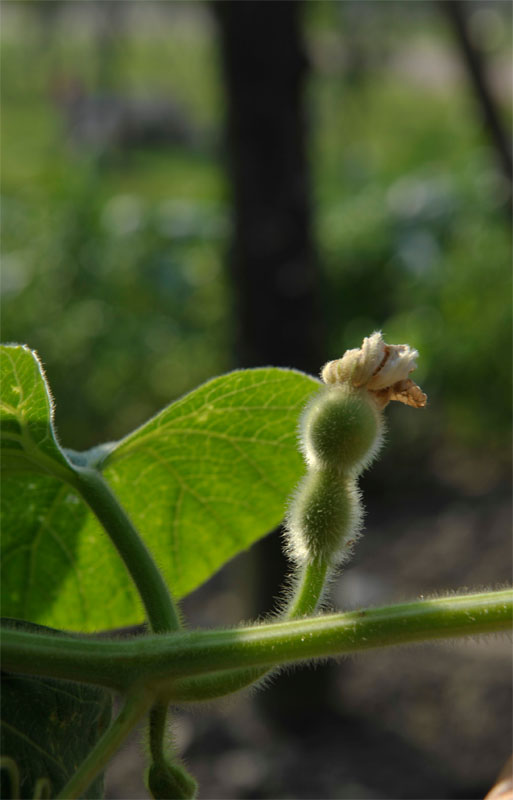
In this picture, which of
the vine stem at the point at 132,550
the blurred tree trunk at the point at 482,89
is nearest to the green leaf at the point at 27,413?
the vine stem at the point at 132,550

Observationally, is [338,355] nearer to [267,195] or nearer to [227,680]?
[267,195]

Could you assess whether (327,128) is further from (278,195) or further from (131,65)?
(278,195)

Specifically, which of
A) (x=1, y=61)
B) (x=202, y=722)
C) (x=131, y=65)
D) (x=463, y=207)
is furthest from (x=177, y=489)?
(x=131, y=65)

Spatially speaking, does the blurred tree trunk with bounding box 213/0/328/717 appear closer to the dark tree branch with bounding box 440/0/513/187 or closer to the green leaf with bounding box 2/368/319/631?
the dark tree branch with bounding box 440/0/513/187

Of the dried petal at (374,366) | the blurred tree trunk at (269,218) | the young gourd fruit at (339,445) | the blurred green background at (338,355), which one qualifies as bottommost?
the blurred green background at (338,355)

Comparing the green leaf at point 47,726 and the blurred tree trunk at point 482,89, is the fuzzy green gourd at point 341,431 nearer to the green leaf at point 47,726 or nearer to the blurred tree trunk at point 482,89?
the green leaf at point 47,726
